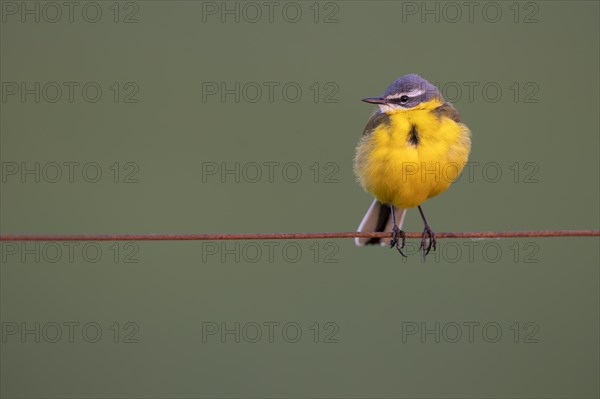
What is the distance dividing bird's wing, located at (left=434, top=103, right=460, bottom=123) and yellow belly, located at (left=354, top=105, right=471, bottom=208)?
0.21 ft

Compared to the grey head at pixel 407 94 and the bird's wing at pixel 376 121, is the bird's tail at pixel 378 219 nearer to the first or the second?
the bird's wing at pixel 376 121

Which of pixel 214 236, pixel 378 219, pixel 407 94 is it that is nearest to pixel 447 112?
pixel 407 94

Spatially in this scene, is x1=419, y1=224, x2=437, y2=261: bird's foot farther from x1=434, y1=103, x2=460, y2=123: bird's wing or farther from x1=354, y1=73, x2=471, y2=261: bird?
x1=434, y1=103, x2=460, y2=123: bird's wing

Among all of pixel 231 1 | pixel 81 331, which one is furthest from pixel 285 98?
pixel 81 331

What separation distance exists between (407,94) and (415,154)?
1.83 feet

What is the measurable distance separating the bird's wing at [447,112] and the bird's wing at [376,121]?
37 centimetres

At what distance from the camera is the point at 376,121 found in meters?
6.74

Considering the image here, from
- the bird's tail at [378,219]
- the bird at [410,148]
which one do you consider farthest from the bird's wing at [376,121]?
the bird's tail at [378,219]

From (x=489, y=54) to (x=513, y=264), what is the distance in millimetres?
3060

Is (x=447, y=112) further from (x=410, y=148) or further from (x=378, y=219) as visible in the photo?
(x=378, y=219)

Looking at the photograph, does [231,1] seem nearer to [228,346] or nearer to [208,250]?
[208,250]

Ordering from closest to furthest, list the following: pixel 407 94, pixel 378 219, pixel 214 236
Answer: pixel 214 236 < pixel 407 94 < pixel 378 219

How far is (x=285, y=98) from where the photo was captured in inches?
359

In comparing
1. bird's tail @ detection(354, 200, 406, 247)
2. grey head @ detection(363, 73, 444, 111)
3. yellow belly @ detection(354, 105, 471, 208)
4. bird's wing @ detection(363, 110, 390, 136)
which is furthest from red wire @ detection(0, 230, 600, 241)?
bird's tail @ detection(354, 200, 406, 247)
